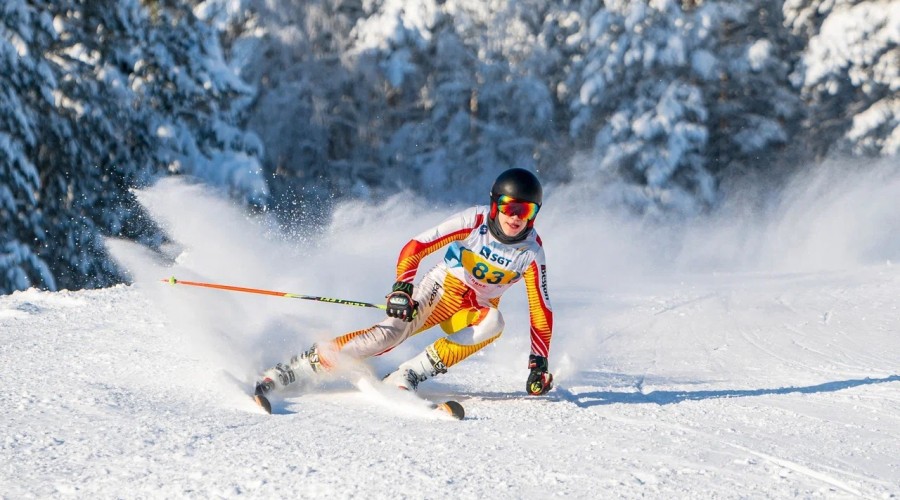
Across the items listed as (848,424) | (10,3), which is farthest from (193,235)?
(10,3)

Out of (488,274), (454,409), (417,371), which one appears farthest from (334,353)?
(488,274)

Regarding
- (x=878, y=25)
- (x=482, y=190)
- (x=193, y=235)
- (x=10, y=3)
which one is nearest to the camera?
(x=193, y=235)

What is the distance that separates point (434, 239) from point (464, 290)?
0.42 m

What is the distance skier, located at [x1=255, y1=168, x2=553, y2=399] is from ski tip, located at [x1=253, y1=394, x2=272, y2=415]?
0.25 m

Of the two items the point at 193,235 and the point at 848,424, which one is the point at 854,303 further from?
the point at 193,235

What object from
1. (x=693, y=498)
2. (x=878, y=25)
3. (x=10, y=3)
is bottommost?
(x=693, y=498)

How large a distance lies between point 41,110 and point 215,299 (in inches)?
492

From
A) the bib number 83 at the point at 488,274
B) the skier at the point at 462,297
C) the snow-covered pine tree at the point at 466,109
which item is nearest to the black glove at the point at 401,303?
the skier at the point at 462,297

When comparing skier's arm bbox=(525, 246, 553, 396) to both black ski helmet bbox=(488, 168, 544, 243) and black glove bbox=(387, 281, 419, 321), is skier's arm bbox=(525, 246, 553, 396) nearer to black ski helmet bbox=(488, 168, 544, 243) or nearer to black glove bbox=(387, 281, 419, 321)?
black ski helmet bbox=(488, 168, 544, 243)

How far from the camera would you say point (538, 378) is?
5.36 metres

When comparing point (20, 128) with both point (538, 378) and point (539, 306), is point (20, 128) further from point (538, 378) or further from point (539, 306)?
point (538, 378)

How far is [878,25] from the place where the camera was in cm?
2239

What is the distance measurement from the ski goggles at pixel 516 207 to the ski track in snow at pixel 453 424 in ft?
3.34

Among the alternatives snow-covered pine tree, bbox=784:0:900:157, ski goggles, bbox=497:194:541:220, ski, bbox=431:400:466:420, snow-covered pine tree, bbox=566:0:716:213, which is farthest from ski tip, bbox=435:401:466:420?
snow-covered pine tree, bbox=784:0:900:157
